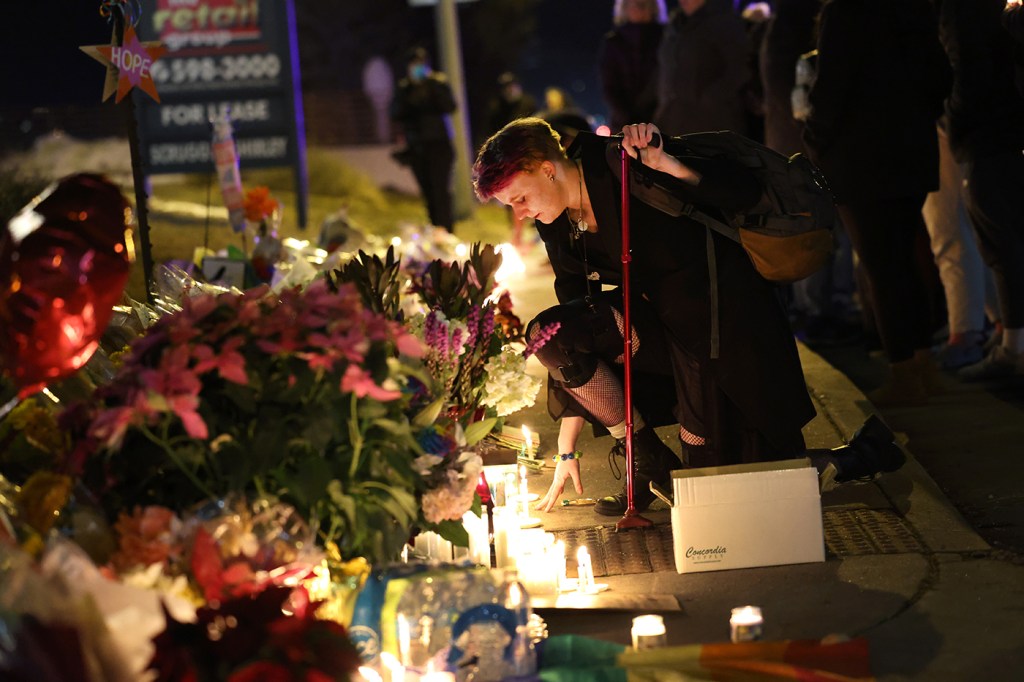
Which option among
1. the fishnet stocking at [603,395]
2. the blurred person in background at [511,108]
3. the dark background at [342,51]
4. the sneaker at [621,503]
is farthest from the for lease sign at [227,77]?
the sneaker at [621,503]

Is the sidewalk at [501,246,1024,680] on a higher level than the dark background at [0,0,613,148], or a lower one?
lower

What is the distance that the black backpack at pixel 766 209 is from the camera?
4934 millimetres

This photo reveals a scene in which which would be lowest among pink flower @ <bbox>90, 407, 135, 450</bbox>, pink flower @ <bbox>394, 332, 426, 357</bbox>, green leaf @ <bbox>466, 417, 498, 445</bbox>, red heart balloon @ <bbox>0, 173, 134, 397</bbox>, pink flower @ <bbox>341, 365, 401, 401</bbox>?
green leaf @ <bbox>466, 417, 498, 445</bbox>

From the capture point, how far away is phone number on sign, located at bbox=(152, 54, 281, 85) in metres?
13.1

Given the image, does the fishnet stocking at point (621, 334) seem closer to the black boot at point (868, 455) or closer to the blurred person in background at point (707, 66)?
the black boot at point (868, 455)

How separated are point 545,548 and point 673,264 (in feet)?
4.06

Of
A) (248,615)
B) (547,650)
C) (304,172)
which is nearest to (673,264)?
(547,650)

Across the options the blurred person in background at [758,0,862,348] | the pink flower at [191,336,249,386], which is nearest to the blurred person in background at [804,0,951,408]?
the blurred person in background at [758,0,862,348]

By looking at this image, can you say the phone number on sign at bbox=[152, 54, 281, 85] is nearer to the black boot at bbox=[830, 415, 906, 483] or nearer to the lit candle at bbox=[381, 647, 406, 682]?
the black boot at bbox=[830, 415, 906, 483]

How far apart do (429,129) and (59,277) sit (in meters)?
11.5

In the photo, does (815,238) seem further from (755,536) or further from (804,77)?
(804,77)

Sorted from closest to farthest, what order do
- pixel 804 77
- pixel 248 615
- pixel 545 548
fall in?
pixel 248 615, pixel 545 548, pixel 804 77

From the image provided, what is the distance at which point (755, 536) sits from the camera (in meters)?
4.52

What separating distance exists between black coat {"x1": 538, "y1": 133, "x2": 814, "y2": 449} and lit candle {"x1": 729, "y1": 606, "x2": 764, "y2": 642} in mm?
1269
